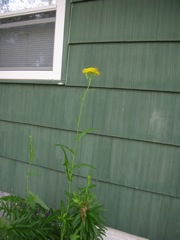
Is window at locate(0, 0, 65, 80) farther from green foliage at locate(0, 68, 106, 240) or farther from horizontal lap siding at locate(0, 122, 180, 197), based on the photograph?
green foliage at locate(0, 68, 106, 240)

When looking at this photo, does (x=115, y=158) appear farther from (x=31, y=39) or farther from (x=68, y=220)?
(x=31, y=39)

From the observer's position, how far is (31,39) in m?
1.97

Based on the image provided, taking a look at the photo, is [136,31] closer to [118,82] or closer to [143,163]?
[118,82]

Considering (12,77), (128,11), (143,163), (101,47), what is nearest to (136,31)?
(128,11)

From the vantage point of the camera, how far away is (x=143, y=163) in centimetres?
151

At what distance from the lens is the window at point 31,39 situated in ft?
5.90

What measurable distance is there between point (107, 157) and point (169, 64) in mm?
770

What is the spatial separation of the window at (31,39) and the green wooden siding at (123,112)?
10cm

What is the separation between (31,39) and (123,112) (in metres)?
1.08

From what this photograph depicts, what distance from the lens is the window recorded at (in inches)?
70.9

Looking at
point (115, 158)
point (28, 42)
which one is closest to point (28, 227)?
point (115, 158)

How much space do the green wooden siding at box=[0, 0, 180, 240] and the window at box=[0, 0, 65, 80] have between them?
3.9 inches

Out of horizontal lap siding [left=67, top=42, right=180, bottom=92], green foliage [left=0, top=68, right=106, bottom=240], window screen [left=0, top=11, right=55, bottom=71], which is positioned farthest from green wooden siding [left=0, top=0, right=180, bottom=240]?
green foliage [left=0, top=68, right=106, bottom=240]

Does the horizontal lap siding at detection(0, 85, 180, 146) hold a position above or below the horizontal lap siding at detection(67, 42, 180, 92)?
below
